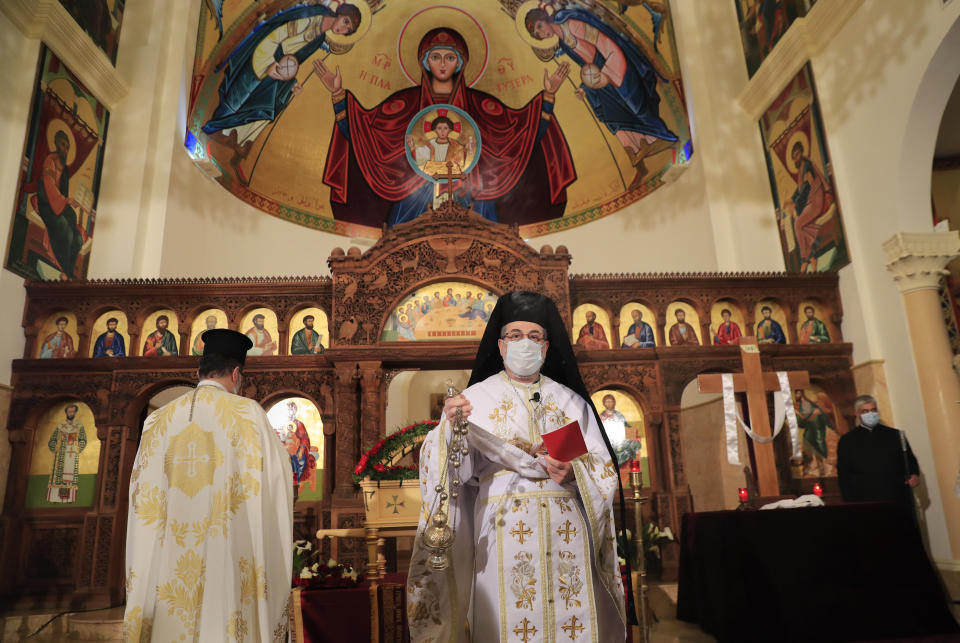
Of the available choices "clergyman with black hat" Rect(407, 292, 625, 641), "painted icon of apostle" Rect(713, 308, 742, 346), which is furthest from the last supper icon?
"clergyman with black hat" Rect(407, 292, 625, 641)

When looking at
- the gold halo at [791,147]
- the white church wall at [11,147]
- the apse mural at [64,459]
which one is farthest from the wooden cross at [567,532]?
the gold halo at [791,147]

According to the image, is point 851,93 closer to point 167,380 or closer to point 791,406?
point 791,406

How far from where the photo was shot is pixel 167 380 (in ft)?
28.6

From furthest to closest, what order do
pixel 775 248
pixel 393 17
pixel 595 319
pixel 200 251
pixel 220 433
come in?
1. pixel 393 17
2. pixel 200 251
3. pixel 775 248
4. pixel 595 319
5. pixel 220 433

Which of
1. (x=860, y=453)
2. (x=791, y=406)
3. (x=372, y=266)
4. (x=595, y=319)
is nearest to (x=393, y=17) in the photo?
(x=372, y=266)

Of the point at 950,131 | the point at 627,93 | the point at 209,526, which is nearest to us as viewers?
the point at 209,526

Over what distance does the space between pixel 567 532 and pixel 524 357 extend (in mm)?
853

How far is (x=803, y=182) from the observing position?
10.1 m

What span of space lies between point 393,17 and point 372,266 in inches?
319

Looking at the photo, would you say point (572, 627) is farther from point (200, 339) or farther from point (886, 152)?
point (886, 152)

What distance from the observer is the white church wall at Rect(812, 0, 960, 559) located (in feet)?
24.7

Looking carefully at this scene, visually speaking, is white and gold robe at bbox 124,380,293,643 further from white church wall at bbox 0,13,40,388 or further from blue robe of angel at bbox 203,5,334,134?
blue robe of angel at bbox 203,5,334,134

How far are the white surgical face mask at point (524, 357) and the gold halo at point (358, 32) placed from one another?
12439mm

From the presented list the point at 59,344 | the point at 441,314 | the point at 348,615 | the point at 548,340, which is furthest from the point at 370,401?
the point at 548,340
